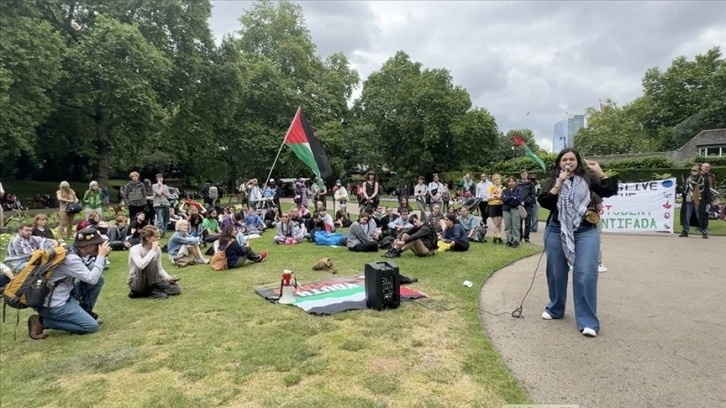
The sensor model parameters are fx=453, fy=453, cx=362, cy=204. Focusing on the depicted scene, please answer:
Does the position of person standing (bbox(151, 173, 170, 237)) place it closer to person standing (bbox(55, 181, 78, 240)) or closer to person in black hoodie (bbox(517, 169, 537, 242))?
person standing (bbox(55, 181, 78, 240))

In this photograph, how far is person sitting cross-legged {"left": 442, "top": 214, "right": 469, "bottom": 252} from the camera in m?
10.2

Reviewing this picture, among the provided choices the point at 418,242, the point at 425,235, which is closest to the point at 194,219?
the point at 418,242

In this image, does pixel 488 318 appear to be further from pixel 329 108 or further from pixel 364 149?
pixel 364 149

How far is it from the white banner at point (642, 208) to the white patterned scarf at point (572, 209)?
29.0 ft

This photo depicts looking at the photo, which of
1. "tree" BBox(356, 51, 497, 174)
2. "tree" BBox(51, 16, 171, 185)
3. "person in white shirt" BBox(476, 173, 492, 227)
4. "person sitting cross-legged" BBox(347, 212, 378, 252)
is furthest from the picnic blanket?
"tree" BBox(356, 51, 497, 174)

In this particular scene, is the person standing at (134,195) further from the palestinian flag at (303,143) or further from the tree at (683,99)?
the tree at (683,99)

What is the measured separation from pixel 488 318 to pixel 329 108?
3821cm

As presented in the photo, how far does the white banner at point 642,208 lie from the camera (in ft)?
41.3

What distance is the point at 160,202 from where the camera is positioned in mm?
14312

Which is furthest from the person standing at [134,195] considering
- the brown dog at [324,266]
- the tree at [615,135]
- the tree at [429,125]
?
the tree at [615,135]

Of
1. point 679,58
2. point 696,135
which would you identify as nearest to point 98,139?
point 696,135

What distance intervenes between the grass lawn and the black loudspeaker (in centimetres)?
21

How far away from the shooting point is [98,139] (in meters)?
28.8

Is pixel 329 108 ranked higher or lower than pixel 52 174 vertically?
higher
